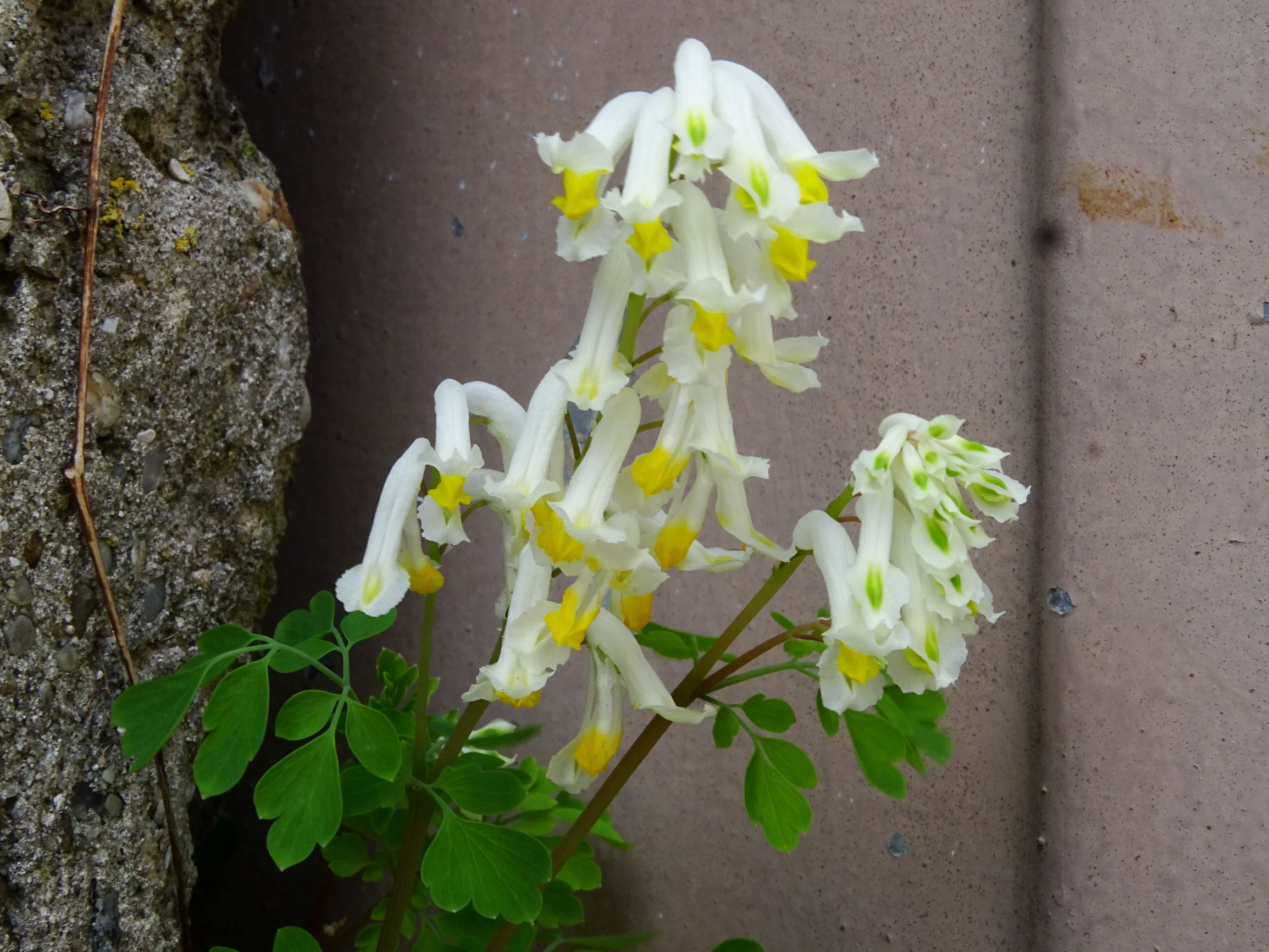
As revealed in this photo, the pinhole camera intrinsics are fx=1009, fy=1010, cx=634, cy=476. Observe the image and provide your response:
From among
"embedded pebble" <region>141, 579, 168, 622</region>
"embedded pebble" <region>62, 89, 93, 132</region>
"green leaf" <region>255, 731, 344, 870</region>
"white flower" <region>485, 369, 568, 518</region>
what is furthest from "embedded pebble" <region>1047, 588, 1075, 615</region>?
"embedded pebble" <region>62, 89, 93, 132</region>

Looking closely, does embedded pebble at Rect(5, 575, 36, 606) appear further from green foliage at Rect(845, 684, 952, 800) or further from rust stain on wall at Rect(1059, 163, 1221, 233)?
rust stain on wall at Rect(1059, 163, 1221, 233)

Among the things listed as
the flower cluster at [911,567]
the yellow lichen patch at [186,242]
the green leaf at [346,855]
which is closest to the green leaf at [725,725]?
the flower cluster at [911,567]

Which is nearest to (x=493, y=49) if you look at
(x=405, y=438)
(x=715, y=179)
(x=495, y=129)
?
(x=495, y=129)

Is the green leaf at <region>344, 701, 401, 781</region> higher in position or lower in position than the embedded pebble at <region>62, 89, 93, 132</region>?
lower

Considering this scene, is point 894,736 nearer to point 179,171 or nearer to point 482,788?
point 482,788

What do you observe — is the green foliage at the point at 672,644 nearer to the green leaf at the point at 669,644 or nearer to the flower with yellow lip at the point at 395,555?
the green leaf at the point at 669,644

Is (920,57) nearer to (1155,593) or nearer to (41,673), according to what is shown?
(1155,593)

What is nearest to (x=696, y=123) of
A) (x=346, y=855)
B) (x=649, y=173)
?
(x=649, y=173)
